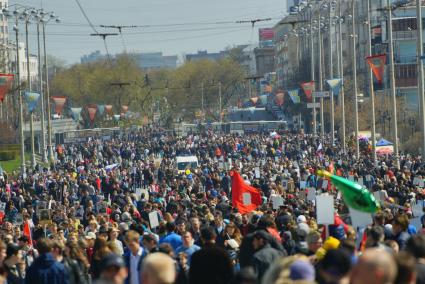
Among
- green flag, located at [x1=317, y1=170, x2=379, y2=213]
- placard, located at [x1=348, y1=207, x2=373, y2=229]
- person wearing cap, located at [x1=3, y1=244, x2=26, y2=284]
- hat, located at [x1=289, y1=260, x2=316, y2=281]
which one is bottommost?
person wearing cap, located at [x1=3, y1=244, x2=26, y2=284]

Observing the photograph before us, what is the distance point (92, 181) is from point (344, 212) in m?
22.3

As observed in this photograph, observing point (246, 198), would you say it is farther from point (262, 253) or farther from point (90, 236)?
point (262, 253)

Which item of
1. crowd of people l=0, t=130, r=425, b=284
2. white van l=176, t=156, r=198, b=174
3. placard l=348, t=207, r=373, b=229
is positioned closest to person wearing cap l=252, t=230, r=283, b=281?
crowd of people l=0, t=130, r=425, b=284

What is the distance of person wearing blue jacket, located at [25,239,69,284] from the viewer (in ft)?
42.0

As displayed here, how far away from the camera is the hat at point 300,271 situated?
933 centimetres

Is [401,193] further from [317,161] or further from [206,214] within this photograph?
[317,161]

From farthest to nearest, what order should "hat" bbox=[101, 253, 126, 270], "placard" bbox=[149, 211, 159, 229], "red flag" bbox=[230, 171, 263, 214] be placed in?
1. "red flag" bbox=[230, 171, 263, 214]
2. "placard" bbox=[149, 211, 159, 229]
3. "hat" bbox=[101, 253, 126, 270]

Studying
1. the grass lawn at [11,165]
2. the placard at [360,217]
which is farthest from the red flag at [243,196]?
the grass lawn at [11,165]

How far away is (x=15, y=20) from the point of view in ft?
219

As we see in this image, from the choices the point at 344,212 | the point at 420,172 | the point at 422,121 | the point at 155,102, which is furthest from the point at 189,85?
the point at 344,212

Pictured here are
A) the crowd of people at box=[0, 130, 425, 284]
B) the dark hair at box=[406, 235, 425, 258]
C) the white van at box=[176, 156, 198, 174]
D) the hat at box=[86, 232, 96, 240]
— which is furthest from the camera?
the white van at box=[176, 156, 198, 174]

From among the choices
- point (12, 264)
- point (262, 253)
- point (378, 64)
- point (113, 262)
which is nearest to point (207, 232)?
point (262, 253)

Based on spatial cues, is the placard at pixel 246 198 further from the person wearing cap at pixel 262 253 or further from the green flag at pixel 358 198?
the person wearing cap at pixel 262 253

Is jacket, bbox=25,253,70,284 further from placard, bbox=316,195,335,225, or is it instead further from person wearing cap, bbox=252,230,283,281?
placard, bbox=316,195,335,225
